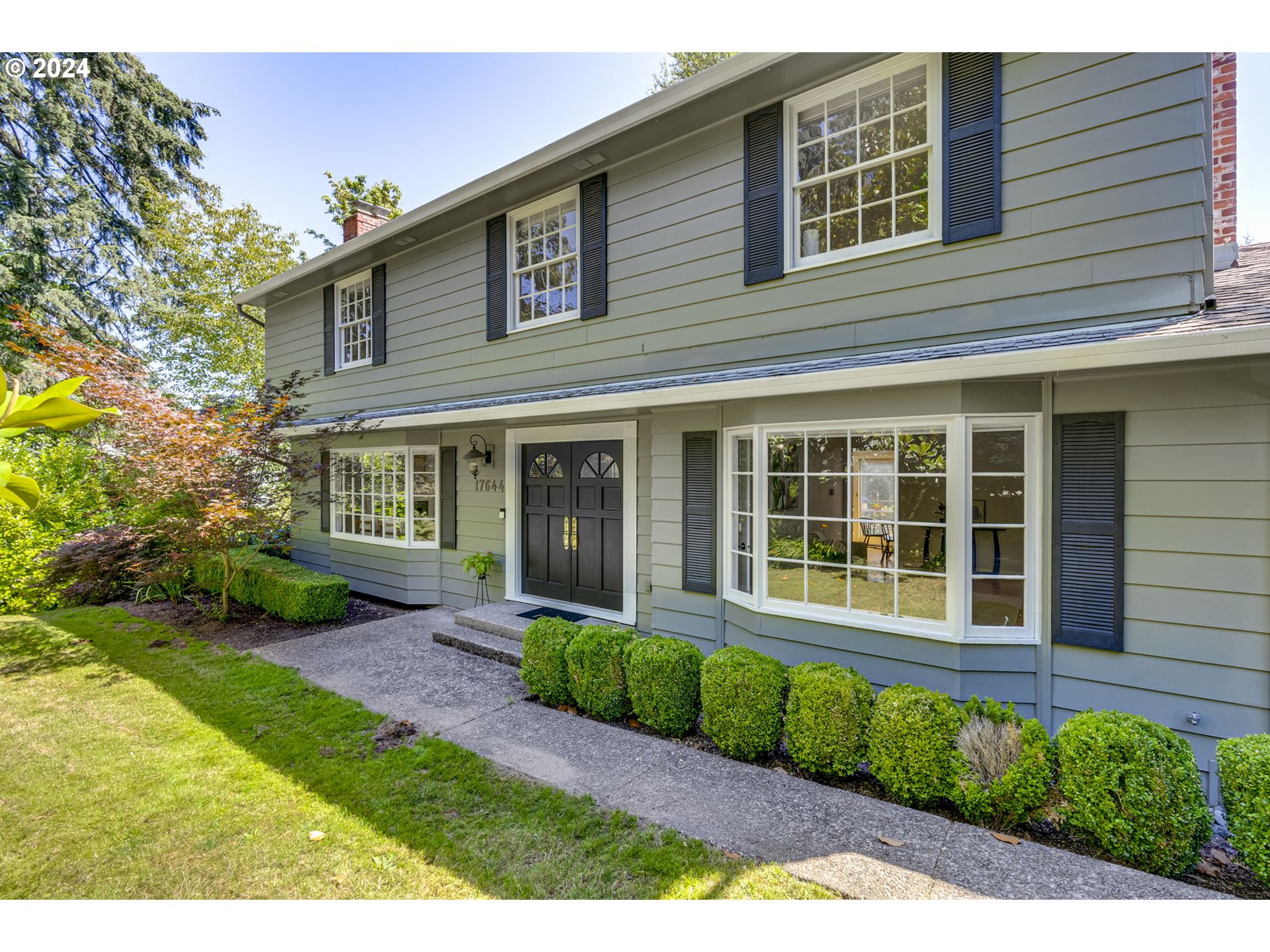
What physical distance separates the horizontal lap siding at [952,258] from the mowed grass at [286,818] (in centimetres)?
374

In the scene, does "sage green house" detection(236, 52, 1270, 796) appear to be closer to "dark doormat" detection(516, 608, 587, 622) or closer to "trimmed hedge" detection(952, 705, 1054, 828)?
"dark doormat" detection(516, 608, 587, 622)

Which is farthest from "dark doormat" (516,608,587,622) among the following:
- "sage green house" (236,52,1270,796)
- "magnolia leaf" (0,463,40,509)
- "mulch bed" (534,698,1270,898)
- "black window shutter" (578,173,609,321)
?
"magnolia leaf" (0,463,40,509)

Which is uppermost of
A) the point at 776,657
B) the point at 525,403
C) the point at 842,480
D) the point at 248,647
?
the point at 525,403

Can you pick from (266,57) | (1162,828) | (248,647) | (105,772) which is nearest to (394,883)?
(105,772)

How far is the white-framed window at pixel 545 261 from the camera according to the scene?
6.59 meters

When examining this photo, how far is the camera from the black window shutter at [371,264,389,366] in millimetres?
8766

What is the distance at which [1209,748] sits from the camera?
11.0 ft

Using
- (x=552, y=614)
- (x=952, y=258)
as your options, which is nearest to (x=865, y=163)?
(x=952, y=258)

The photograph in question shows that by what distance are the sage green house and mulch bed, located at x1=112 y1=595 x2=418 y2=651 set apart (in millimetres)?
2670

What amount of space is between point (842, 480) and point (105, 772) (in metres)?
5.29

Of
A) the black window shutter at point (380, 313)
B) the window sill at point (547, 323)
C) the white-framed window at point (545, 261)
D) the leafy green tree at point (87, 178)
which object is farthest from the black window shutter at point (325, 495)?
the leafy green tree at point (87, 178)

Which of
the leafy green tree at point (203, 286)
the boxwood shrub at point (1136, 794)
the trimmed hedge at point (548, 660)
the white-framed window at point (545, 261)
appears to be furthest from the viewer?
the leafy green tree at point (203, 286)

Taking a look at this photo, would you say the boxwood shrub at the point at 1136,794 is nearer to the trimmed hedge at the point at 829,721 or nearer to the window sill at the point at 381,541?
the trimmed hedge at the point at 829,721
